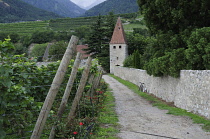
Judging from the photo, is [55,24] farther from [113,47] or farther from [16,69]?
[16,69]

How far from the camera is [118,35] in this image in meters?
52.4

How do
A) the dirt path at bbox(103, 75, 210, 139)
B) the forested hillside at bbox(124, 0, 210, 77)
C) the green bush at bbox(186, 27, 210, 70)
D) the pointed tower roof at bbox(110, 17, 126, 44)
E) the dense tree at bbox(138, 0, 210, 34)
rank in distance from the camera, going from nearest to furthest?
1. the dirt path at bbox(103, 75, 210, 139)
2. the green bush at bbox(186, 27, 210, 70)
3. the forested hillside at bbox(124, 0, 210, 77)
4. the dense tree at bbox(138, 0, 210, 34)
5. the pointed tower roof at bbox(110, 17, 126, 44)

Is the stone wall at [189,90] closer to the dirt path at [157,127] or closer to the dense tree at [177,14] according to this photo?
the dirt path at [157,127]

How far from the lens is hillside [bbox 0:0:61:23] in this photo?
516 ft

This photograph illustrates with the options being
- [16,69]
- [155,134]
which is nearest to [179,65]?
[155,134]

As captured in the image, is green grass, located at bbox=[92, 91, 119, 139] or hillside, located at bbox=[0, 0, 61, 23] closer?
green grass, located at bbox=[92, 91, 119, 139]

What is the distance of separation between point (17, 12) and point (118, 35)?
14129 cm

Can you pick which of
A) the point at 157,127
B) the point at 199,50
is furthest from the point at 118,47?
the point at 157,127

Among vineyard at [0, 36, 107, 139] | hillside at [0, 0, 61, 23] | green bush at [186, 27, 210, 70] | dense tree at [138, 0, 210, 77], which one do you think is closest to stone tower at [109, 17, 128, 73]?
dense tree at [138, 0, 210, 77]

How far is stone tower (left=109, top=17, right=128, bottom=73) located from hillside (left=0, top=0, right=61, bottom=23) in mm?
115622

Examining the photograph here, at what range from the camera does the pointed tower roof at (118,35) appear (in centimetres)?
5200

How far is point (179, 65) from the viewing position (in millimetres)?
Result: 10758

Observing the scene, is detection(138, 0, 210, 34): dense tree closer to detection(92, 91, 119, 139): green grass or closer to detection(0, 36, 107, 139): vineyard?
detection(92, 91, 119, 139): green grass

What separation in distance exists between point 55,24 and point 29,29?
1375cm
